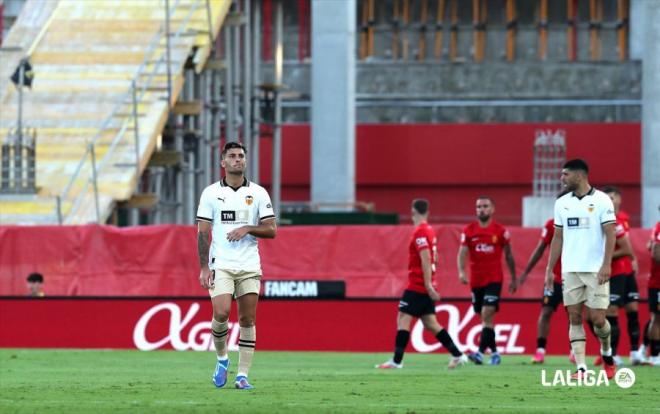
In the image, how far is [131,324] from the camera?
2542 cm

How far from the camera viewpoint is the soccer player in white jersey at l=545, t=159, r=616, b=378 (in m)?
15.0

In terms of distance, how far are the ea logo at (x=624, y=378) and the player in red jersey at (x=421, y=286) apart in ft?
7.47

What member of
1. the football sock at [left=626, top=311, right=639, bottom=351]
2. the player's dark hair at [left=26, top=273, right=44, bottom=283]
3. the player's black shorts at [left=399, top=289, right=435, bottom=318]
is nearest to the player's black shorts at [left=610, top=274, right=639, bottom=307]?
the football sock at [left=626, top=311, right=639, bottom=351]

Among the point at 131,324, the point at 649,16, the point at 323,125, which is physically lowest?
the point at 131,324

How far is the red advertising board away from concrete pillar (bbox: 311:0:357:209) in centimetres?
1815

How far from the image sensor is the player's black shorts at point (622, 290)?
63.4ft

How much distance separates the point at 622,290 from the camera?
19.3 metres

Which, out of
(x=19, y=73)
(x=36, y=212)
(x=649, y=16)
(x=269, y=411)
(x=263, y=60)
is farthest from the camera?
(x=263, y=60)

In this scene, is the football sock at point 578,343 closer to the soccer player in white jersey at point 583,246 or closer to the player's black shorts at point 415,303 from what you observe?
the soccer player in white jersey at point 583,246

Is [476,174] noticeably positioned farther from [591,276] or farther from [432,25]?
[591,276]

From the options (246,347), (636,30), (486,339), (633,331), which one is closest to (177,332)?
(486,339)

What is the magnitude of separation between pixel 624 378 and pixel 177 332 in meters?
10.3

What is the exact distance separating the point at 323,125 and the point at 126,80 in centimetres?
698

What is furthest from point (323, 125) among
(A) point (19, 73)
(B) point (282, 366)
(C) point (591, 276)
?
(C) point (591, 276)
